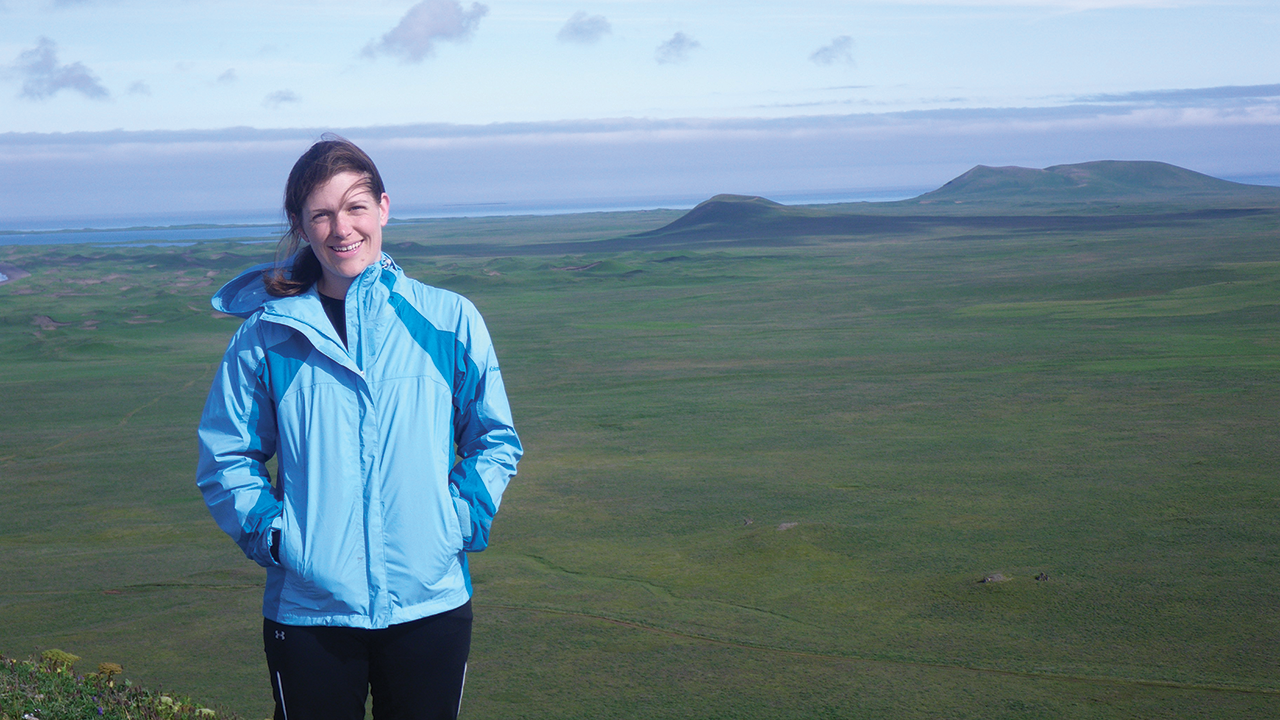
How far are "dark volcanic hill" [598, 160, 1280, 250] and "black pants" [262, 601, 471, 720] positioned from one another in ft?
201

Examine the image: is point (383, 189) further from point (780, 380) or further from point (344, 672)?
point (780, 380)

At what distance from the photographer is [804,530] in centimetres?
808

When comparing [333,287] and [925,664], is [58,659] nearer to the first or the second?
[333,287]

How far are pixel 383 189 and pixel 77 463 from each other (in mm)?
10678

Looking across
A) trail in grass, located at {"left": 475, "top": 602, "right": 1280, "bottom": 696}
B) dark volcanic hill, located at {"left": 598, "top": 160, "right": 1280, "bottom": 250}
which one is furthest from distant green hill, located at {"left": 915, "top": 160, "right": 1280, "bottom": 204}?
trail in grass, located at {"left": 475, "top": 602, "right": 1280, "bottom": 696}

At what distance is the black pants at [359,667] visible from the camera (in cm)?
264

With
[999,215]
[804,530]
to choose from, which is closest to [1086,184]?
[999,215]

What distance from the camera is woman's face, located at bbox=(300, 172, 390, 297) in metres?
2.77

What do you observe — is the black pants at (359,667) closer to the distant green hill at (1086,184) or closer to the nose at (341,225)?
the nose at (341,225)

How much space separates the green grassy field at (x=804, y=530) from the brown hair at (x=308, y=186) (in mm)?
2939

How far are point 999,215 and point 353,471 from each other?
88.8 m

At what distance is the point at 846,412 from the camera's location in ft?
43.4

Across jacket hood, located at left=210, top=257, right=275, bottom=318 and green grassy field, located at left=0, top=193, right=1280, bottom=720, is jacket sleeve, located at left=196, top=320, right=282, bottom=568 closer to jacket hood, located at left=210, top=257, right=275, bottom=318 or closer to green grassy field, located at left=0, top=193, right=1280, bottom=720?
jacket hood, located at left=210, top=257, right=275, bottom=318

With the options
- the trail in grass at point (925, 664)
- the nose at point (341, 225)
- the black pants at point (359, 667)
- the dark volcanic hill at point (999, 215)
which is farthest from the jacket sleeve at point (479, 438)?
the dark volcanic hill at point (999, 215)
